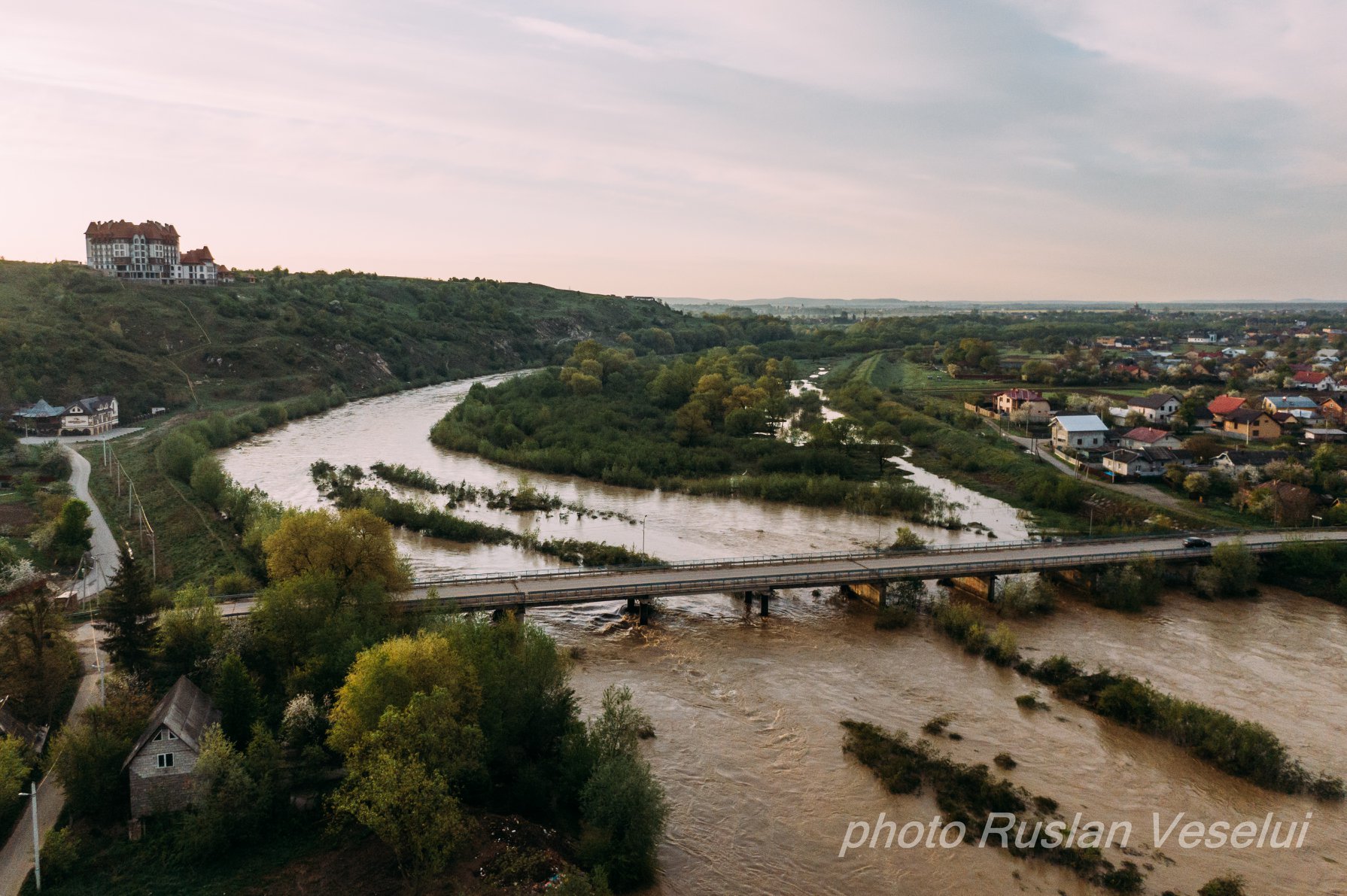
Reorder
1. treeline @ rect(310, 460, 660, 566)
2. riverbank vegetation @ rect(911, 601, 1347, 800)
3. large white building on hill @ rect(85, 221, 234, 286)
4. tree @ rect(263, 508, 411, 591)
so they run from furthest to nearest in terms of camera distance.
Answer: large white building on hill @ rect(85, 221, 234, 286), treeline @ rect(310, 460, 660, 566), tree @ rect(263, 508, 411, 591), riverbank vegetation @ rect(911, 601, 1347, 800)

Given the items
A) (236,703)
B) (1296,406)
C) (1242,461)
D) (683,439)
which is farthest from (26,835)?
(1296,406)

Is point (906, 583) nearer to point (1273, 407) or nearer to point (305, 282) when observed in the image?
point (1273, 407)

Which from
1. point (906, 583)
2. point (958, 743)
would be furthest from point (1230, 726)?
point (906, 583)

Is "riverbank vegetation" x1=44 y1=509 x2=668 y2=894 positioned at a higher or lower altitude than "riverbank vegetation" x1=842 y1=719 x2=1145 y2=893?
higher

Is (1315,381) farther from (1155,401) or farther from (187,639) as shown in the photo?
(187,639)

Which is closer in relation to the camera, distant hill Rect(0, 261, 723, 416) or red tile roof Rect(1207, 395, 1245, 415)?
red tile roof Rect(1207, 395, 1245, 415)

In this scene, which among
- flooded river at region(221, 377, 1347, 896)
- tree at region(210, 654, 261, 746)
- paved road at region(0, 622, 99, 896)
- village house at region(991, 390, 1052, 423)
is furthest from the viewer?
village house at region(991, 390, 1052, 423)

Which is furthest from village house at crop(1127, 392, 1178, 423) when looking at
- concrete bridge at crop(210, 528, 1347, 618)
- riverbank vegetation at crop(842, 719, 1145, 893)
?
riverbank vegetation at crop(842, 719, 1145, 893)

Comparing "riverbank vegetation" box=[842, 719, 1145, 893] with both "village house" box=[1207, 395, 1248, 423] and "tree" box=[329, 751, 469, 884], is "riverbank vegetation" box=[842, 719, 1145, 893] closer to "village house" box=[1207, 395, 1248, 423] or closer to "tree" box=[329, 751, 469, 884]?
"tree" box=[329, 751, 469, 884]
